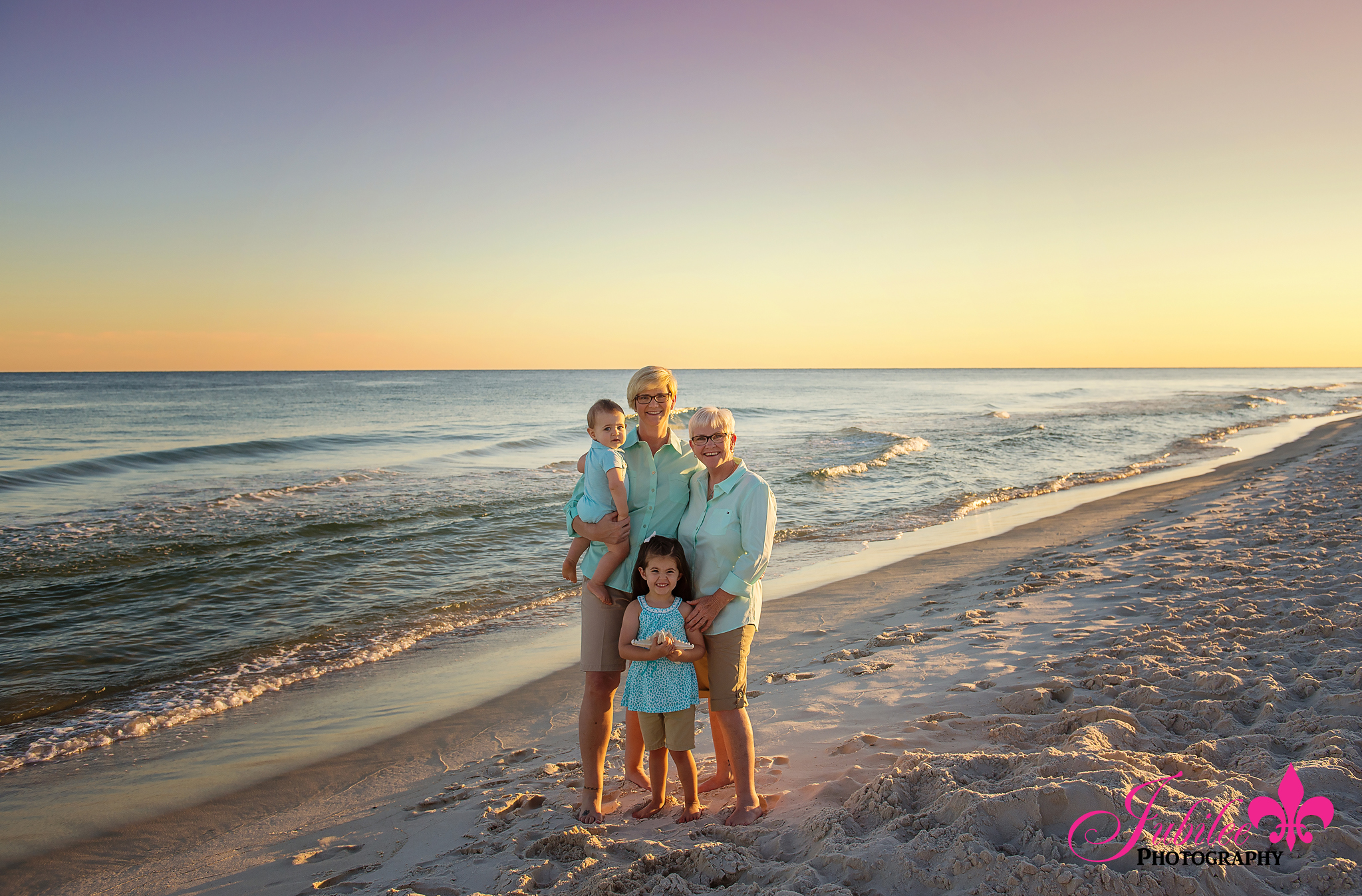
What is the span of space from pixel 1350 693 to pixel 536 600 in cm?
683

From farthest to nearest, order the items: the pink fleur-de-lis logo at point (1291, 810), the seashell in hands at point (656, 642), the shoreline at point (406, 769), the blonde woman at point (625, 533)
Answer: the shoreline at point (406, 769) < the blonde woman at point (625, 533) < the seashell in hands at point (656, 642) < the pink fleur-de-lis logo at point (1291, 810)

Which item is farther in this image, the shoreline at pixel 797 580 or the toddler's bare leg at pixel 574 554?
the shoreline at pixel 797 580

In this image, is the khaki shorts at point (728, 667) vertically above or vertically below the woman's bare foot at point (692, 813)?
above

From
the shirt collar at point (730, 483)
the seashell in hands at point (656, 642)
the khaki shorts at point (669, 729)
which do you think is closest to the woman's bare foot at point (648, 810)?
the khaki shorts at point (669, 729)

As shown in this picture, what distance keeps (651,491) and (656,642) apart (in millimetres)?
715

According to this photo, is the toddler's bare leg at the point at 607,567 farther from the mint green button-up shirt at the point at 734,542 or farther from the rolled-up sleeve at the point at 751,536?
the rolled-up sleeve at the point at 751,536

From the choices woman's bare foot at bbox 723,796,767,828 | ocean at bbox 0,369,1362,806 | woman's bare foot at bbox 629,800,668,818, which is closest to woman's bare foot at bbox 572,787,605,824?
woman's bare foot at bbox 629,800,668,818

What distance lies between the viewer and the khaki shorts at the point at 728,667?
3.30 metres

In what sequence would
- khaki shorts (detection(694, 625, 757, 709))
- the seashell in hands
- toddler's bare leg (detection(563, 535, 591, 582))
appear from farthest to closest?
toddler's bare leg (detection(563, 535, 591, 582)), khaki shorts (detection(694, 625, 757, 709)), the seashell in hands

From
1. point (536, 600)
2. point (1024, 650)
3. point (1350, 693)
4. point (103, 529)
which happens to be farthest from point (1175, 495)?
point (103, 529)

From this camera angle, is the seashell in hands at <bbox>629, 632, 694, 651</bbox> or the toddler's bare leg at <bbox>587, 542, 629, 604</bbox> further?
the toddler's bare leg at <bbox>587, 542, 629, 604</bbox>

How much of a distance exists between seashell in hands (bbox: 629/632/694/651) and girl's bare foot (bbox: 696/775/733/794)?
954 mm

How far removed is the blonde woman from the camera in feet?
11.1

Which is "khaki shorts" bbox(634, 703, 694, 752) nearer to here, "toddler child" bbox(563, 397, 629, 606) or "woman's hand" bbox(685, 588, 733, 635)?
"woman's hand" bbox(685, 588, 733, 635)
